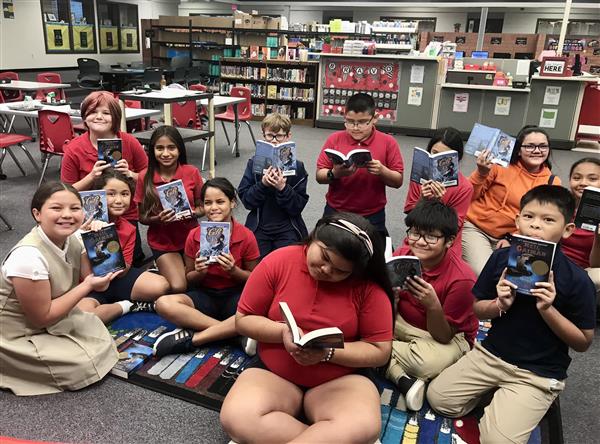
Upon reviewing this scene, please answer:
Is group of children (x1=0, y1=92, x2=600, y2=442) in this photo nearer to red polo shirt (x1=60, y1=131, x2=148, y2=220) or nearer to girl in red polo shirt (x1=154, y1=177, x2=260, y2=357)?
girl in red polo shirt (x1=154, y1=177, x2=260, y2=357)

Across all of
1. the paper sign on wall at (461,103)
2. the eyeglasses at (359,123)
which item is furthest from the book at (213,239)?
the paper sign on wall at (461,103)

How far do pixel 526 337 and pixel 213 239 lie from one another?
4.80 feet

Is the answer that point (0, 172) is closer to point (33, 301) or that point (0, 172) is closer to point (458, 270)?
point (33, 301)

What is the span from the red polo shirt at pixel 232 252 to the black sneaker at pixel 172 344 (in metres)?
0.34

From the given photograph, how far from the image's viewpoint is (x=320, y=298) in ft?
5.37

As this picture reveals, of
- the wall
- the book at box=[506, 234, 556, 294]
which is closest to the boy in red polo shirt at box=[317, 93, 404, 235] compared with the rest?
the book at box=[506, 234, 556, 294]

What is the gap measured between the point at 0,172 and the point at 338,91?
5729 mm

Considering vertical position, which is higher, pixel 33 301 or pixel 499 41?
pixel 499 41

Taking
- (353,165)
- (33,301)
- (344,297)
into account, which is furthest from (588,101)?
(33,301)

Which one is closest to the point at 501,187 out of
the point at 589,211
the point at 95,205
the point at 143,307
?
the point at 589,211

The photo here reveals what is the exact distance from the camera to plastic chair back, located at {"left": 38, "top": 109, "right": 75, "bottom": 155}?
459cm

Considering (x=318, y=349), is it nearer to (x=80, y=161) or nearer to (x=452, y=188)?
(x=452, y=188)

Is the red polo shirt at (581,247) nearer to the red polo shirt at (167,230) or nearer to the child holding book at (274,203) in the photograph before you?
the child holding book at (274,203)

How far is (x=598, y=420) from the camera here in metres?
2.07
